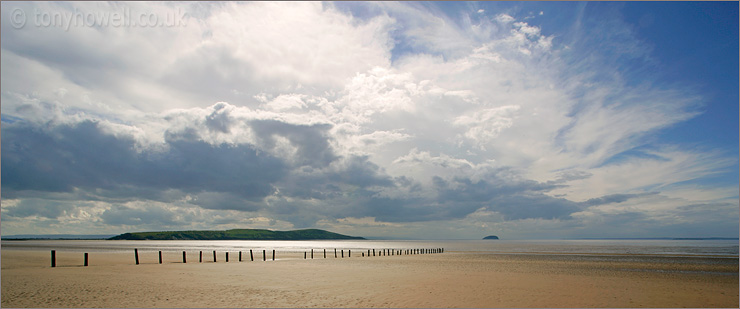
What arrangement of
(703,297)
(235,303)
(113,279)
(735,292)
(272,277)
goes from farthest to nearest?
(272,277)
(113,279)
(735,292)
(703,297)
(235,303)

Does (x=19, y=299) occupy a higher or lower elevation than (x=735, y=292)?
higher

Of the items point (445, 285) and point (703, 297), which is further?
point (445, 285)

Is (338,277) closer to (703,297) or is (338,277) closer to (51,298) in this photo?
(51,298)

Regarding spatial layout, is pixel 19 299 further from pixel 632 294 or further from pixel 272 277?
pixel 632 294

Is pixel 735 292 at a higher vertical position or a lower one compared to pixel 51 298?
lower

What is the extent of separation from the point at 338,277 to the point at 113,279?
514 inches

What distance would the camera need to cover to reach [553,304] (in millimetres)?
17094

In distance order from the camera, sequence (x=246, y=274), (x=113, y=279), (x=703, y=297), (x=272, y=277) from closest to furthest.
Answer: (x=703, y=297) → (x=113, y=279) → (x=272, y=277) → (x=246, y=274)

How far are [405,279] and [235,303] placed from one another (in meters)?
11.3

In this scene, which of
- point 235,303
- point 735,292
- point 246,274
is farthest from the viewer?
point 246,274

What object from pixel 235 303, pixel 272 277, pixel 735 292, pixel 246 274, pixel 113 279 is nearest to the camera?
pixel 235 303

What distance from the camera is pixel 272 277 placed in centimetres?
2548

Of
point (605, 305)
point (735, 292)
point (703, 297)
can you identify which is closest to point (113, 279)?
point (605, 305)

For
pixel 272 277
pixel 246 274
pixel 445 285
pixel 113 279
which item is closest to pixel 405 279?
pixel 445 285
